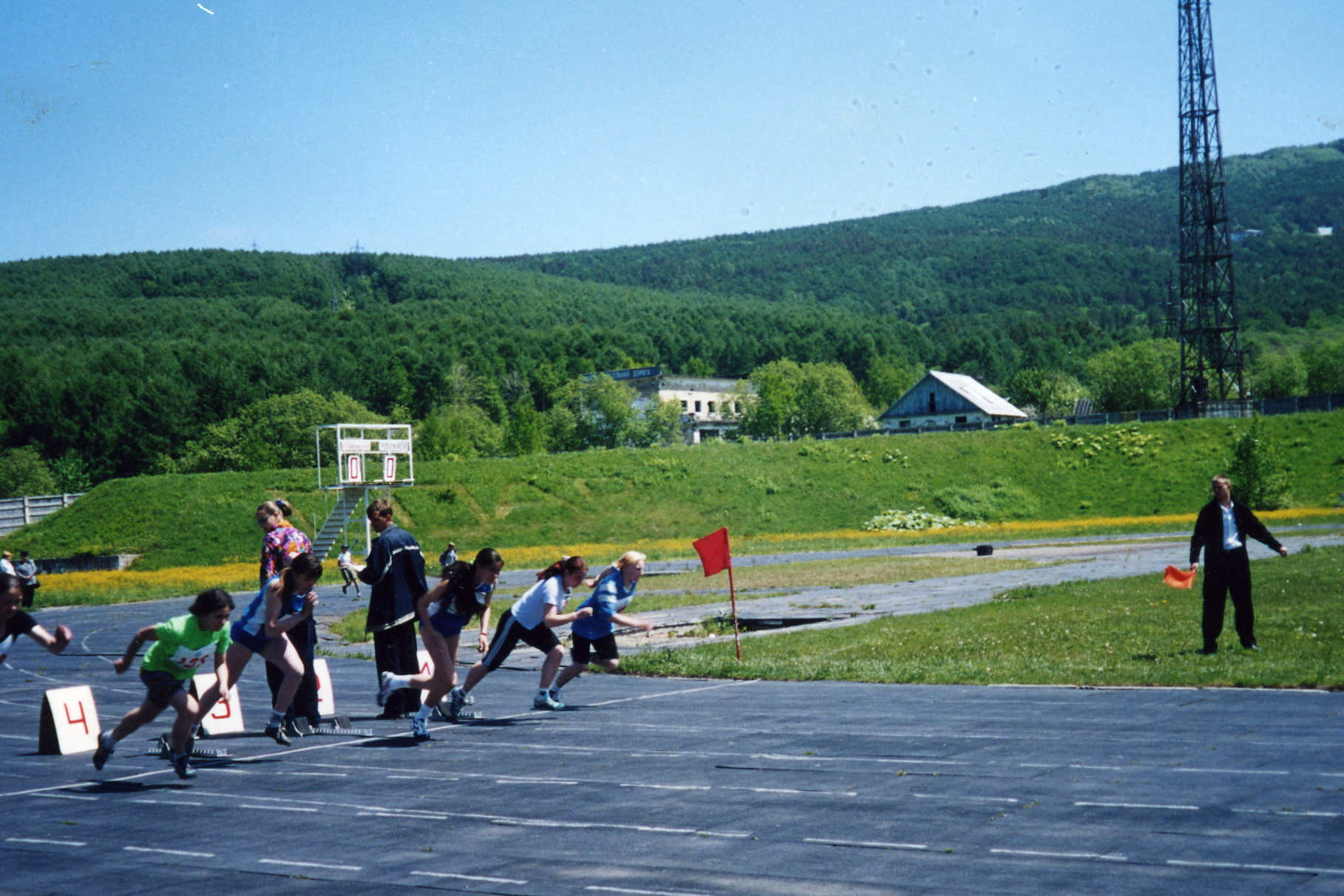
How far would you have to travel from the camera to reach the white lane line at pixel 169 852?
7742 millimetres

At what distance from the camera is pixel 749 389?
14325 cm

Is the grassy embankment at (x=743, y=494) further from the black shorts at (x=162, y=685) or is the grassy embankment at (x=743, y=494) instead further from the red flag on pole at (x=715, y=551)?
the black shorts at (x=162, y=685)

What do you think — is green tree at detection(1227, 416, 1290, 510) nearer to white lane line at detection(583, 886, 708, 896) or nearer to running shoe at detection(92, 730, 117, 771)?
running shoe at detection(92, 730, 117, 771)

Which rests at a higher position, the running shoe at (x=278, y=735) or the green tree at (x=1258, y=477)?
the green tree at (x=1258, y=477)

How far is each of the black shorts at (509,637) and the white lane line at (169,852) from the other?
5.28 meters

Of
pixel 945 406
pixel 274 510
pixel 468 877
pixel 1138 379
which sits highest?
pixel 1138 379

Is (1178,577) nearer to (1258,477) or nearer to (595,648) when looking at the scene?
(595,648)

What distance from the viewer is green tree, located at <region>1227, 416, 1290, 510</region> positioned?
194 feet

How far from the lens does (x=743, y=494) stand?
73250 millimetres

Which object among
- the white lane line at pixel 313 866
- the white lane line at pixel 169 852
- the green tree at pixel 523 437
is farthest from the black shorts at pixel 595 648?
the green tree at pixel 523 437

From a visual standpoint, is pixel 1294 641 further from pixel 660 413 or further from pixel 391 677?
pixel 660 413

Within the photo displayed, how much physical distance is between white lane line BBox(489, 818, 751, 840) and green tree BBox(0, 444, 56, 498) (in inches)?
3886

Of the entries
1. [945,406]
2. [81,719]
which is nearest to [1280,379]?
[945,406]

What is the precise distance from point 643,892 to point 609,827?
5.32 feet
